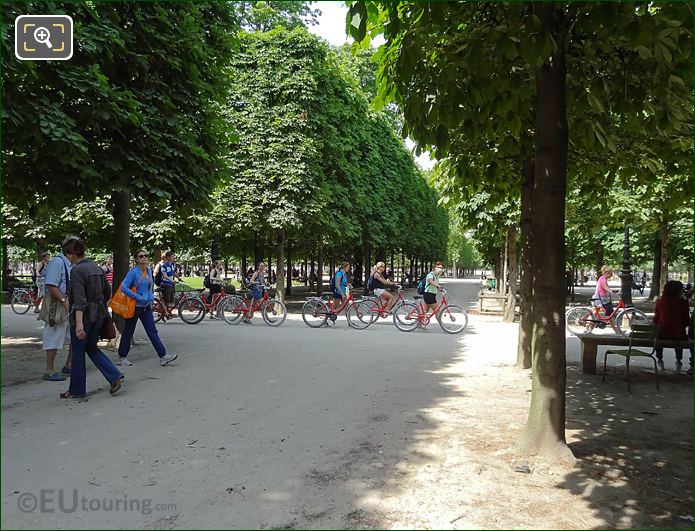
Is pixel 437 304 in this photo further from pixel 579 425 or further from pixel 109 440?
pixel 109 440

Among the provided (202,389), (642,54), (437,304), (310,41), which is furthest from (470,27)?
(310,41)

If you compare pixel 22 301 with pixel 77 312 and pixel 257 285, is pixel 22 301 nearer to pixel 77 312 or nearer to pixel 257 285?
pixel 257 285

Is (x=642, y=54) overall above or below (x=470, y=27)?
below

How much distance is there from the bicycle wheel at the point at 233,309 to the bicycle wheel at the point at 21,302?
7763mm

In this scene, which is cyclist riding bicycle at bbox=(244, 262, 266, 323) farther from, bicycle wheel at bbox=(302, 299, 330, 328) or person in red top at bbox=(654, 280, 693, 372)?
person in red top at bbox=(654, 280, 693, 372)

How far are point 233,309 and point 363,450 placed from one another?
1162cm

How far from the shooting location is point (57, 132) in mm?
7562

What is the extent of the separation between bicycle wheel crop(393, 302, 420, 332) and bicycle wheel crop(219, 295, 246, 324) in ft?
15.2

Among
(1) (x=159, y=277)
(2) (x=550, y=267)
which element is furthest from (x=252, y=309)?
(2) (x=550, y=267)

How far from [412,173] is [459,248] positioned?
5683 centimetres

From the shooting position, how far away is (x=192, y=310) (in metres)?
15.7

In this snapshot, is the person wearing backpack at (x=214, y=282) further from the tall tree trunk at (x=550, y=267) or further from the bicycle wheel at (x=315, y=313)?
the tall tree trunk at (x=550, y=267)

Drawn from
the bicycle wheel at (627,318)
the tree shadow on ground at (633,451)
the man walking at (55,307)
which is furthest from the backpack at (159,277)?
the bicycle wheel at (627,318)

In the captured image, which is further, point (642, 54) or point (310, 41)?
point (310, 41)
